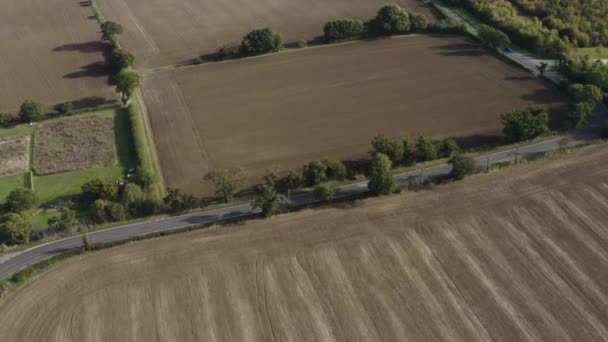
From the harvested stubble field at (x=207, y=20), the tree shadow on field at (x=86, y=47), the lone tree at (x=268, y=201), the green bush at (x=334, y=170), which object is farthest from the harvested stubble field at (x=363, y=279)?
the tree shadow on field at (x=86, y=47)

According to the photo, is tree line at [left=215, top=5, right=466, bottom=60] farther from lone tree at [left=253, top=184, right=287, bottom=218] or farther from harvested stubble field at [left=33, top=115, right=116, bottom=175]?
lone tree at [left=253, top=184, right=287, bottom=218]

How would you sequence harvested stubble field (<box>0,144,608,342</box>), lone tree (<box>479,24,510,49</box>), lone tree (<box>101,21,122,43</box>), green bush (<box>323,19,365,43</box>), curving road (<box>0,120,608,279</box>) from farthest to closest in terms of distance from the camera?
lone tree (<box>101,21,122,43</box>) → green bush (<box>323,19,365,43</box>) → lone tree (<box>479,24,510,49</box>) → curving road (<box>0,120,608,279</box>) → harvested stubble field (<box>0,144,608,342</box>)

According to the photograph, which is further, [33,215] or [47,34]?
[47,34]

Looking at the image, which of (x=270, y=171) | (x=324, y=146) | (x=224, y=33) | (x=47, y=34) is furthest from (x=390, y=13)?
(x=47, y=34)

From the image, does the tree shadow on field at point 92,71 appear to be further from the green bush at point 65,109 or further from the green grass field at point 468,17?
the green grass field at point 468,17

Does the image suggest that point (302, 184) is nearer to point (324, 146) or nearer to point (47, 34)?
point (324, 146)

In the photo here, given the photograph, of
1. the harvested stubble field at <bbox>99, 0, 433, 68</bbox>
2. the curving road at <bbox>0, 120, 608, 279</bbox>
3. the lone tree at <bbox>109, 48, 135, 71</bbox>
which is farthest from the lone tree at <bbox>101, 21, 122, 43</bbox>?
the curving road at <bbox>0, 120, 608, 279</bbox>

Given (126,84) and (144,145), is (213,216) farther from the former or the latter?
(126,84)

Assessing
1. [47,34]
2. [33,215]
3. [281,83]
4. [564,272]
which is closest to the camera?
[564,272]
